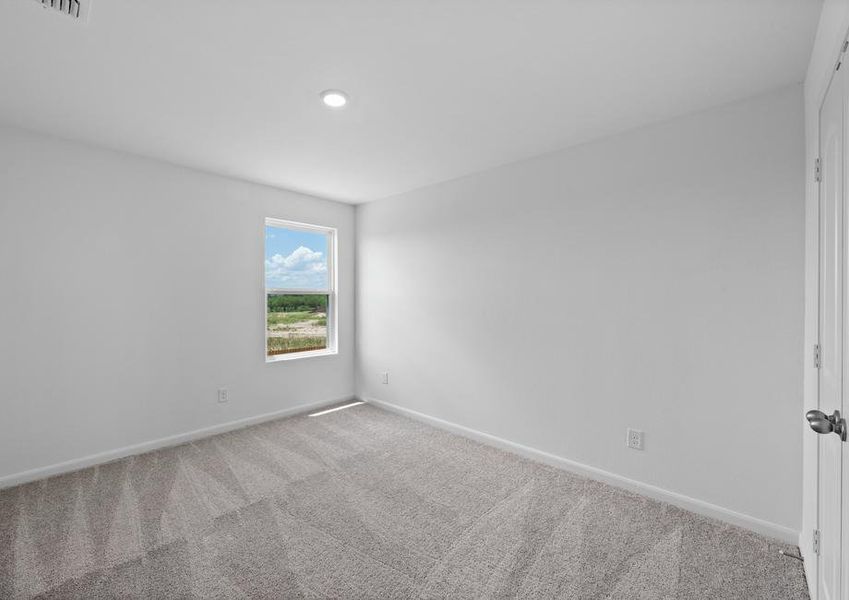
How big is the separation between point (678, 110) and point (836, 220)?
4.13 ft

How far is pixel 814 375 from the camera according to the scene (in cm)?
173

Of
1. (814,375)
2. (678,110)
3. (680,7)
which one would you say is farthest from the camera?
(678,110)

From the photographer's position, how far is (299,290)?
4273 mm

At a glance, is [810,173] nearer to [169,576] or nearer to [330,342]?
[169,576]

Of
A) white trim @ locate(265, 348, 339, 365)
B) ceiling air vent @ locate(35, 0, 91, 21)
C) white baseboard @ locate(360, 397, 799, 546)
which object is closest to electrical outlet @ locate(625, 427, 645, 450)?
white baseboard @ locate(360, 397, 799, 546)

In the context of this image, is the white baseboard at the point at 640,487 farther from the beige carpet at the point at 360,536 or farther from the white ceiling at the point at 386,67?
the white ceiling at the point at 386,67

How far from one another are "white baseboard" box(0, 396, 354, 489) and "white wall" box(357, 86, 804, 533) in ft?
5.38

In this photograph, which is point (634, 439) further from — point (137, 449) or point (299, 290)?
point (137, 449)

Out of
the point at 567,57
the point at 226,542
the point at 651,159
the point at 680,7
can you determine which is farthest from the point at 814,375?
the point at 226,542

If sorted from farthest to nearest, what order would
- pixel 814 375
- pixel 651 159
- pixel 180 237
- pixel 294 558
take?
pixel 180 237, pixel 651 159, pixel 294 558, pixel 814 375

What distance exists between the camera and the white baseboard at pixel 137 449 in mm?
2639

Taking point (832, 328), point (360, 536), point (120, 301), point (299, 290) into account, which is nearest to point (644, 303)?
point (832, 328)

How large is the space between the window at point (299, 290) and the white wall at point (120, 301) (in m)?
0.18

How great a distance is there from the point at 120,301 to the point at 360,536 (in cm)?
257
